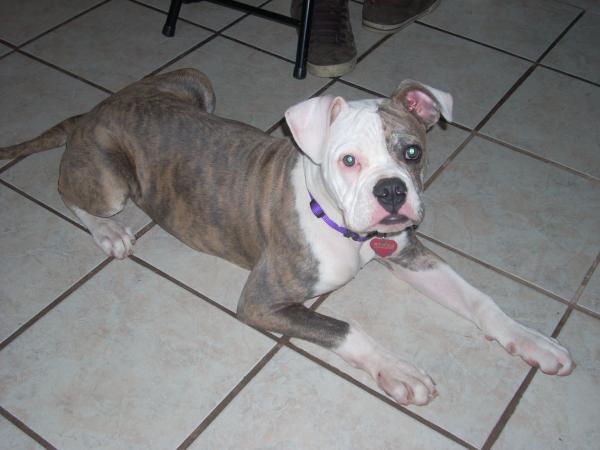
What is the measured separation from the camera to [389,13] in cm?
371

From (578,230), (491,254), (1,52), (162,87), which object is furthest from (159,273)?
(1,52)

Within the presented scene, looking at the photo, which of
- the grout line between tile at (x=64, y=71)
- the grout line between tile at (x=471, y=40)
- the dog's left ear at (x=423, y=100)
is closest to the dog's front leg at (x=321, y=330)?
the dog's left ear at (x=423, y=100)

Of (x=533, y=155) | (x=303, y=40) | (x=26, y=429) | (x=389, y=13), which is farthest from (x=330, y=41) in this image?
(x=26, y=429)

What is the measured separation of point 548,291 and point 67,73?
8.91ft

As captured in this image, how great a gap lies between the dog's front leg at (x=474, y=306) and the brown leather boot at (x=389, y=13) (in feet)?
5.90

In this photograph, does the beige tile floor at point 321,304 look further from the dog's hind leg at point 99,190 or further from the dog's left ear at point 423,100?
the dog's left ear at point 423,100

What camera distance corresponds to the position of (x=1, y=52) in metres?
3.65

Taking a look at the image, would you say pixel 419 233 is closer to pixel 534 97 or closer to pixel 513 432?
pixel 513 432

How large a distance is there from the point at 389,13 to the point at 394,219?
2.21 metres

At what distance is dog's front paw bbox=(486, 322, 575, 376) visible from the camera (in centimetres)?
216

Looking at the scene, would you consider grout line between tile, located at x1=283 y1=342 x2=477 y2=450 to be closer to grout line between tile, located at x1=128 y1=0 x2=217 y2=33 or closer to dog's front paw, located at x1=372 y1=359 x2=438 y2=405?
dog's front paw, located at x1=372 y1=359 x2=438 y2=405

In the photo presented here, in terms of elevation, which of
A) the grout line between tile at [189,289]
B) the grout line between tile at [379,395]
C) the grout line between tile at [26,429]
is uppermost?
the grout line between tile at [379,395]

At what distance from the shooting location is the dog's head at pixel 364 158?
1.85 metres

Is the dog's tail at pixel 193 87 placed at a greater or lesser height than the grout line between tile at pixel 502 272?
greater
